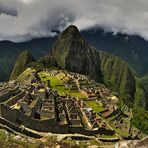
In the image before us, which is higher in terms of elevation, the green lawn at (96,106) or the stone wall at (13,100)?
the stone wall at (13,100)

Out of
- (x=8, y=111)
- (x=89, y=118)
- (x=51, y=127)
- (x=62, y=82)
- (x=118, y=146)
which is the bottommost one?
(x=62, y=82)

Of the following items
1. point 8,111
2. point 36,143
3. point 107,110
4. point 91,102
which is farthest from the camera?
point 91,102

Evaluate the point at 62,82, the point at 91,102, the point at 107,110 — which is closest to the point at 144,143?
the point at 107,110

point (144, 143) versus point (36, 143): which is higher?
point (144, 143)

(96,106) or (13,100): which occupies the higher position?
(13,100)

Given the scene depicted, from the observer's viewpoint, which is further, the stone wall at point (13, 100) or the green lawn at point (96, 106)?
the green lawn at point (96, 106)

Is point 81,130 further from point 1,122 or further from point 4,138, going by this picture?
point 4,138

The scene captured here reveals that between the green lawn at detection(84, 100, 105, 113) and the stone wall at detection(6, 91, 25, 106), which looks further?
the green lawn at detection(84, 100, 105, 113)

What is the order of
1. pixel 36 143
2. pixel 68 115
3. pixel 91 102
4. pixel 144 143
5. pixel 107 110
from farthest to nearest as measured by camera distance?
pixel 91 102 < pixel 107 110 < pixel 68 115 < pixel 36 143 < pixel 144 143

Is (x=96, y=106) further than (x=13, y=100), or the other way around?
(x=96, y=106)

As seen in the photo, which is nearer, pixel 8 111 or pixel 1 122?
pixel 1 122

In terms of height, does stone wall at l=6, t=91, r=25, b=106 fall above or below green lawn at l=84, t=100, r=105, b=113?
above
